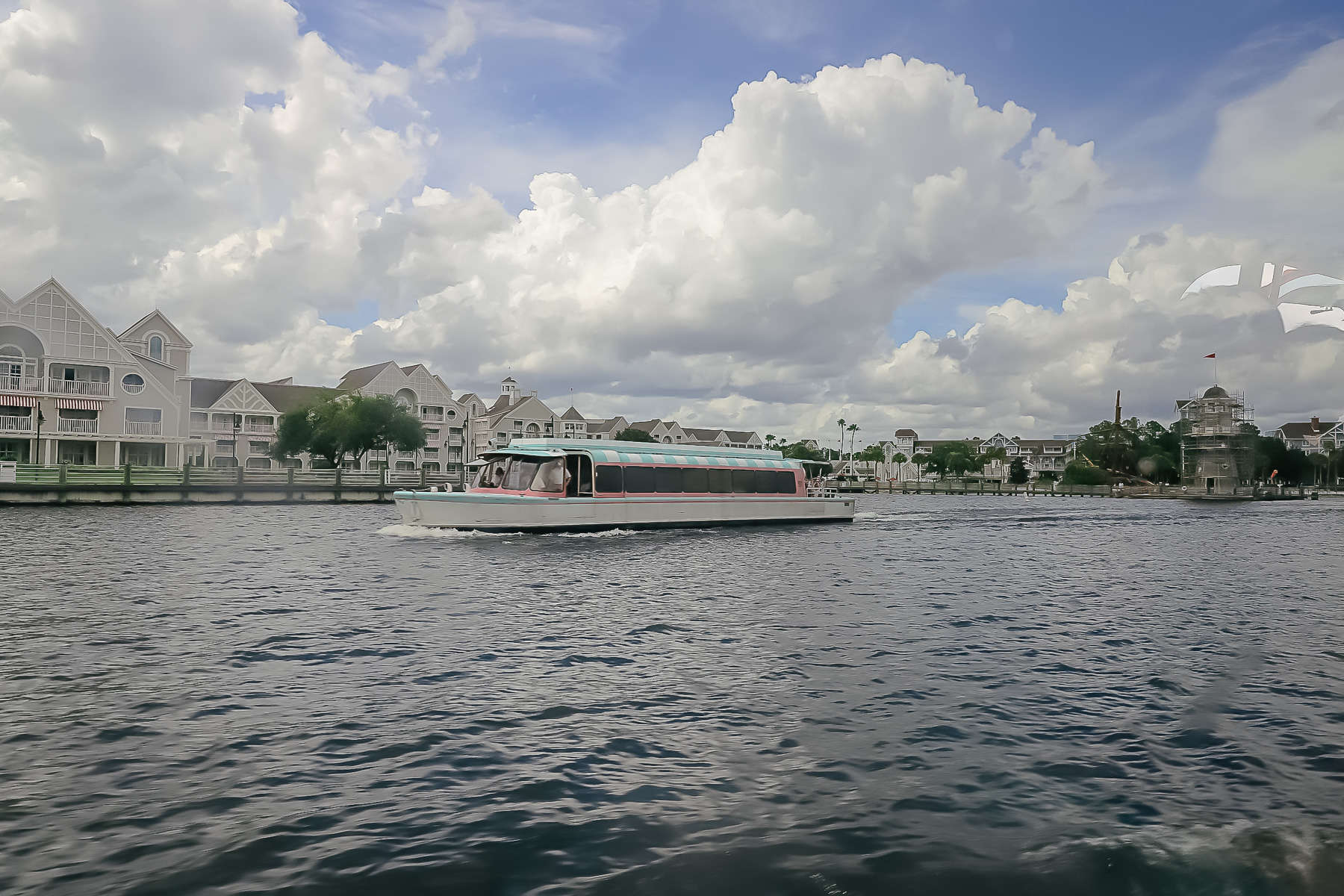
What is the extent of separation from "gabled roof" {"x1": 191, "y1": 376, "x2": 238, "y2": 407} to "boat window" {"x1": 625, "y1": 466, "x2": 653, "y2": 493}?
2632 inches

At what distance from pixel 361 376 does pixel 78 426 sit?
130ft

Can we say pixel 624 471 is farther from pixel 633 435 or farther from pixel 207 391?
pixel 633 435

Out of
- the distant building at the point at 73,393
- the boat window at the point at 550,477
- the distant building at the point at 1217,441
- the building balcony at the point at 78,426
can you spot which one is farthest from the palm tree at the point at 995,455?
the boat window at the point at 550,477

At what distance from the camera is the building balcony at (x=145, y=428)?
62250 millimetres

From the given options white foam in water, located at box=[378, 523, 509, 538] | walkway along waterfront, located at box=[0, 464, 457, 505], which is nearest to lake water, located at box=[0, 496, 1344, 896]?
white foam in water, located at box=[378, 523, 509, 538]

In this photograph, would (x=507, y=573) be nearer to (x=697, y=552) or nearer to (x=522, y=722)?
(x=697, y=552)

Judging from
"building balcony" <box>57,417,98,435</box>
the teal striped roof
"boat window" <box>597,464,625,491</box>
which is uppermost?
"building balcony" <box>57,417,98,435</box>

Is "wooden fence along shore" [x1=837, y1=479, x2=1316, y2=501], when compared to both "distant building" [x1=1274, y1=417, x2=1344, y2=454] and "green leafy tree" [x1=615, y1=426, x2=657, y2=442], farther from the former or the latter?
"green leafy tree" [x1=615, y1=426, x2=657, y2=442]

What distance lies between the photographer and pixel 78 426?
59750 millimetres

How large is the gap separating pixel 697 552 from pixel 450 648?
15.0m

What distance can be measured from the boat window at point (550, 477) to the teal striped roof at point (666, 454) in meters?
0.84

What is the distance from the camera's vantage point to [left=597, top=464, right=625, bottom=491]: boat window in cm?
3247

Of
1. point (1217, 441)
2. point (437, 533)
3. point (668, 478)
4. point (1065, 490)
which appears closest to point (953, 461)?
point (1065, 490)

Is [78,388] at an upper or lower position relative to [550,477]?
upper
